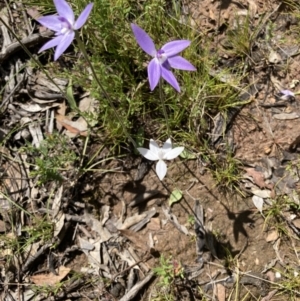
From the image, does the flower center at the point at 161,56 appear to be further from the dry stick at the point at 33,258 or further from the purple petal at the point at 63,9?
the dry stick at the point at 33,258

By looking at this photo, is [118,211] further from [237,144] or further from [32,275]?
[237,144]

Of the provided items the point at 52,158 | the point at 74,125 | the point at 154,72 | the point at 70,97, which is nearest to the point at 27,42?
the point at 70,97

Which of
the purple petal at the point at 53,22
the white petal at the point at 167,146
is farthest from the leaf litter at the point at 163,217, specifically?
the purple petal at the point at 53,22

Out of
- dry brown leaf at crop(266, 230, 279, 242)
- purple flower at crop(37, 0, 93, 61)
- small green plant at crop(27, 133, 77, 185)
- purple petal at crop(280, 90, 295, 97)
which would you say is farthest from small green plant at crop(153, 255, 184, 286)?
purple flower at crop(37, 0, 93, 61)

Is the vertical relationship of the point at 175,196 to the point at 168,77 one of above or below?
below

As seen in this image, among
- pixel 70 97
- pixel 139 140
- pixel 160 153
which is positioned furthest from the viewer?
pixel 70 97

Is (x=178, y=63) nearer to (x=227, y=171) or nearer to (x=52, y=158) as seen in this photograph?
(x=227, y=171)
